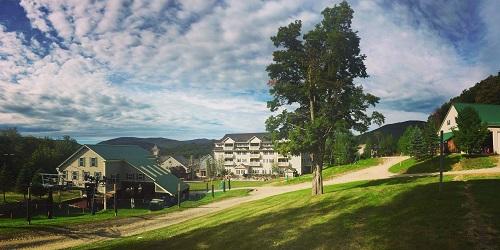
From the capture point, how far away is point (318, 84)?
98.8 feet

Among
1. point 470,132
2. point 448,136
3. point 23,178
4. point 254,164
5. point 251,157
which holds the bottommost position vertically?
point 254,164

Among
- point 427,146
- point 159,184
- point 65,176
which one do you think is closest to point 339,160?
point 427,146

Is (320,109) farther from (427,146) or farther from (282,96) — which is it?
(427,146)

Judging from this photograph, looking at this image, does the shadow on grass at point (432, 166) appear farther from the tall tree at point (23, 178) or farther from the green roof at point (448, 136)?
the tall tree at point (23, 178)

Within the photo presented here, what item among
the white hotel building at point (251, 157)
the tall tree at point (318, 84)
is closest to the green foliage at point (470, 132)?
the tall tree at point (318, 84)

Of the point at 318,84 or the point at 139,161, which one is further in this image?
the point at 139,161

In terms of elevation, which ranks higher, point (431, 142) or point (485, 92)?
point (485, 92)

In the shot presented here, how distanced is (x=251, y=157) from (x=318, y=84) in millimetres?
84967

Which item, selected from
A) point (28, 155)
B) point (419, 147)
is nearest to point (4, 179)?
point (28, 155)

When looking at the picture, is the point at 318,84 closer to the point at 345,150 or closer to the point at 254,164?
the point at 345,150

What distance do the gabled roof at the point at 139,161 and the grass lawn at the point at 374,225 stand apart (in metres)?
35.3

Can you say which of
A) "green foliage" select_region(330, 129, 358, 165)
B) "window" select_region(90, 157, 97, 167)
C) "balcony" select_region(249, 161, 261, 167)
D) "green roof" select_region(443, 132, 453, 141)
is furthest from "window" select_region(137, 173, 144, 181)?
"balcony" select_region(249, 161, 261, 167)

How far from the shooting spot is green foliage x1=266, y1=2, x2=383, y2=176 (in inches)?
1158

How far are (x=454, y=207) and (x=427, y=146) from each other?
49.3 m
